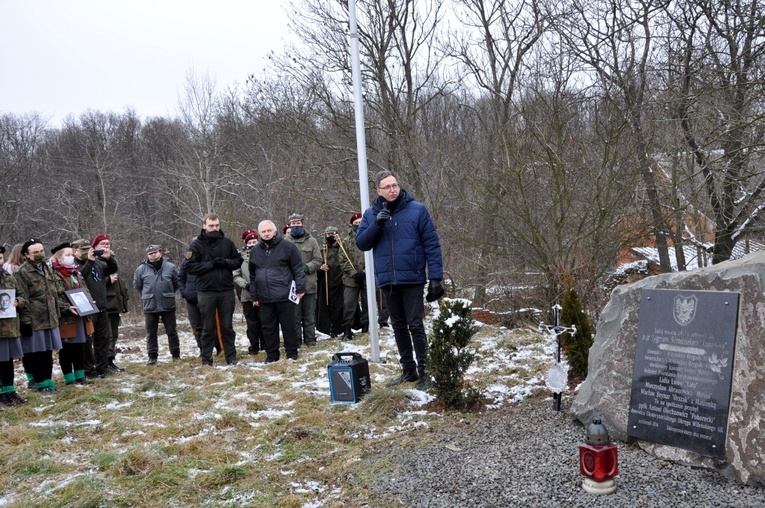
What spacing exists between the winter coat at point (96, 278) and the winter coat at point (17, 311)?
1.47 metres

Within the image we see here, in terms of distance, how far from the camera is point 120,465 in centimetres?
438

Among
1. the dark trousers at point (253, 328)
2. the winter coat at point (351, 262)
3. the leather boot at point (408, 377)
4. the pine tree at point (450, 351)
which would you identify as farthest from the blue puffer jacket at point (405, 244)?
the dark trousers at point (253, 328)

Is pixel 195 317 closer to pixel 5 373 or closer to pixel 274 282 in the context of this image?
pixel 274 282

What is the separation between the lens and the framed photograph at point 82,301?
7301 millimetres

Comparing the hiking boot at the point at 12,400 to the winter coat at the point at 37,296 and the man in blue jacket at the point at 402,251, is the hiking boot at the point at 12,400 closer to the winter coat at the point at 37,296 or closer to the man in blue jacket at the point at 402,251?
the winter coat at the point at 37,296

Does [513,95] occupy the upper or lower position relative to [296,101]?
lower

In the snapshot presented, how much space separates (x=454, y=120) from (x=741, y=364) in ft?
39.0

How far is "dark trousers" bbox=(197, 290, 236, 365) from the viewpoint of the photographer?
8.09 m

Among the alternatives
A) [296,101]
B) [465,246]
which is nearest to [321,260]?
[465,246]

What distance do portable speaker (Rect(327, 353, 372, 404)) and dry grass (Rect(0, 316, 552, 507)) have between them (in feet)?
0.42

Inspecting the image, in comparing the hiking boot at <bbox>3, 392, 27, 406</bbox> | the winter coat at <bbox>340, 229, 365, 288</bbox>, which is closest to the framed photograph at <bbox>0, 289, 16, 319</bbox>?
the hiking boot at <bbox>3, 392, 27, 406</bbox>

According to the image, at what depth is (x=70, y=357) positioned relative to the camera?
25.1 ft

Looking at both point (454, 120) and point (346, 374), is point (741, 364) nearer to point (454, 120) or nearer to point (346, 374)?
point (346, 374)

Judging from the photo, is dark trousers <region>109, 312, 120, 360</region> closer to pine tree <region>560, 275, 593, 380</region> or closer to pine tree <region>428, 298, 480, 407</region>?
pine tree <region>428, 298, 480, 407</region>
